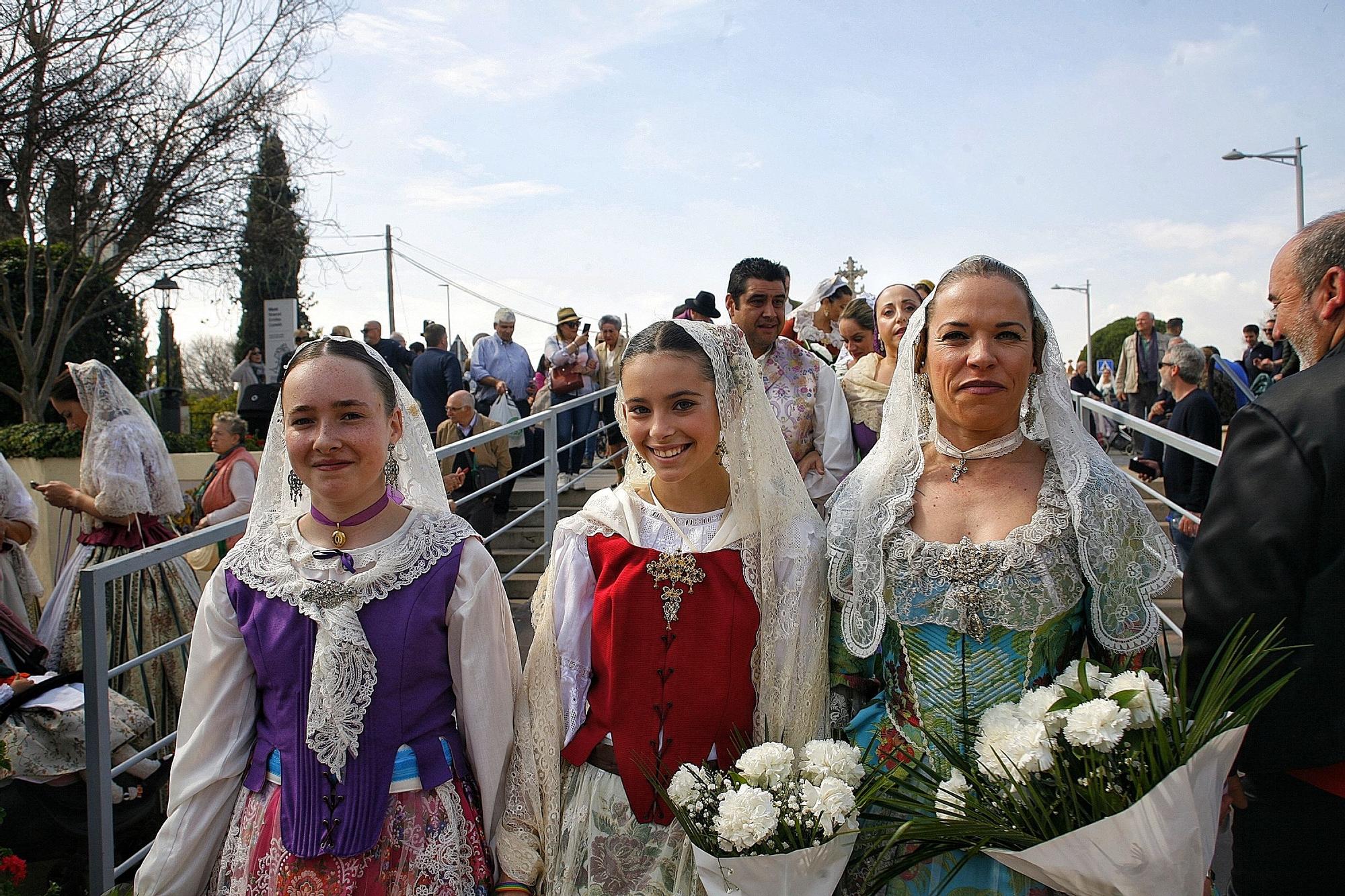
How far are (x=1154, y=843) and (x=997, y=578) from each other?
0.59 m

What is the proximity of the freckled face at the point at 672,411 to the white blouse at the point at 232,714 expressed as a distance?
49 cm

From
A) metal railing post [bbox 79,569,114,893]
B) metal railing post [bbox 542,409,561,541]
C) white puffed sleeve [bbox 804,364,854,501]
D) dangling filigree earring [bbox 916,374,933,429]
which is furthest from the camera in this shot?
metal railing post [bbox 542,409,561,541]

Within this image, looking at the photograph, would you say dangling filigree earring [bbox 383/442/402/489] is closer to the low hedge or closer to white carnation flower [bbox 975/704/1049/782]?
white carnation flower [bbox 975/704/1049/782]

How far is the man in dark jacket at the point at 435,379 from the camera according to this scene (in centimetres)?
830

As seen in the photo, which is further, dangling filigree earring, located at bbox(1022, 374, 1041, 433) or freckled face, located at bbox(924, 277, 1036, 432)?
dangling filigree earring, located at bbox(1022, 374, 1041, 433)

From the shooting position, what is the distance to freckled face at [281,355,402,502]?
2.10 meters

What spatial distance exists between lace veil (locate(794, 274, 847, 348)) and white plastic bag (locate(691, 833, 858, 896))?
14.7 feet

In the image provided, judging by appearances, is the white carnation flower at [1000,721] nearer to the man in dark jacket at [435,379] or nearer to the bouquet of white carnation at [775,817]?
the bouquet of white carnation at [775,817]

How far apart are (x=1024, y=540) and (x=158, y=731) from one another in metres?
4.32

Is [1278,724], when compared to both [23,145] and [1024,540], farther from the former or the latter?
[23,145]

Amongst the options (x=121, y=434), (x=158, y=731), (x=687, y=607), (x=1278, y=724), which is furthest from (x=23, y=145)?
(x=1278, y=724)

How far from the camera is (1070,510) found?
2.04 m

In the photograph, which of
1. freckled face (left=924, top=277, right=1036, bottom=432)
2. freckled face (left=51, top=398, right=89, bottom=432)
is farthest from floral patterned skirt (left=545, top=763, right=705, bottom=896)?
freckled face (left=51, top=398, right=89, bottom=432)

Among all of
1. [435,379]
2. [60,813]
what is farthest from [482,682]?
[435,379]
